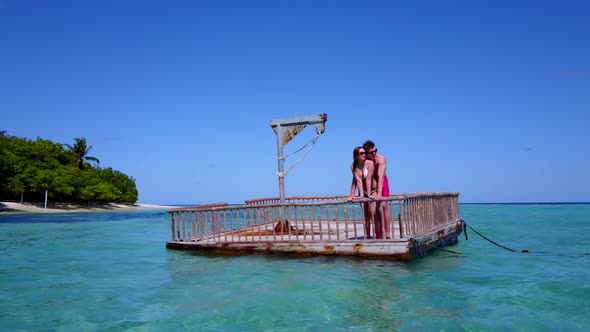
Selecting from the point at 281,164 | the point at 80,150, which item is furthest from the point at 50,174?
the point at 281,164

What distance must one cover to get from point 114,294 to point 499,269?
23.4ft

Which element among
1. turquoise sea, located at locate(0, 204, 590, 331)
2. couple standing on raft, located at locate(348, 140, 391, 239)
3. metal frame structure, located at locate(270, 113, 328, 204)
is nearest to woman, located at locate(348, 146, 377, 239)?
couple standing on raft, located at locate(348, 140, 391, 239)

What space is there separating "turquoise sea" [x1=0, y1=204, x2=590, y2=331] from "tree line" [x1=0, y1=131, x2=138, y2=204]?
1851 inches

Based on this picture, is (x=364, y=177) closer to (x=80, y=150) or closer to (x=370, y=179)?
(x=370, y=179)

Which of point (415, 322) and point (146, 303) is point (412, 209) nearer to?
point (415, 322)

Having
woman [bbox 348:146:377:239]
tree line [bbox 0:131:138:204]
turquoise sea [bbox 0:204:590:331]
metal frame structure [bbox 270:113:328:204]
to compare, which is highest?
tree line [bbox 0:131:138:204]

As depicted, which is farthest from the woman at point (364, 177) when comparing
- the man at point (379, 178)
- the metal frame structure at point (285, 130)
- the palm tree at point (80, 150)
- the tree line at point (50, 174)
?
the palm tree at point (80, 150)

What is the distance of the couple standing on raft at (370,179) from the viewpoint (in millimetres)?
8773

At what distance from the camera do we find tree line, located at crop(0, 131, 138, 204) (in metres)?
50.3

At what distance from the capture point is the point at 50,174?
180 ft

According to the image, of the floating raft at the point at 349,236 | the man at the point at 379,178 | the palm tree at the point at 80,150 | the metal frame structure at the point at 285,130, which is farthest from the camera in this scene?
the palm tree at the point at 80,150

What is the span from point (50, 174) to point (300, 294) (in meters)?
57.5

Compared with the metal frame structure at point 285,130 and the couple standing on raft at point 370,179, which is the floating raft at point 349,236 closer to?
the couple standing on raft at point 370,179

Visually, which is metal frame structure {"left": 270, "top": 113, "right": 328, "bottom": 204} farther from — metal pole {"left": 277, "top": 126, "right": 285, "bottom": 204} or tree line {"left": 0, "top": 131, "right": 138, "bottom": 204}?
tree line {"left": 0, "top": 131, "right": 138, "bottom": 204}
